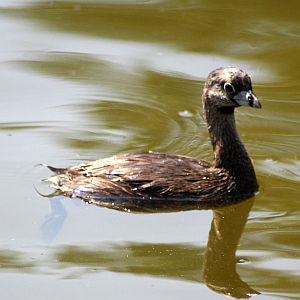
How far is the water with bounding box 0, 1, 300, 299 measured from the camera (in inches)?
259

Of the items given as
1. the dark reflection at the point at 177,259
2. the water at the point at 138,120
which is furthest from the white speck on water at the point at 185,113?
the dark reflection at the point at 177,259

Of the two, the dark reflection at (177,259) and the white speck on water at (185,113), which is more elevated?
the white speck on water at (185,113)

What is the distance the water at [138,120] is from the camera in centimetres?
657

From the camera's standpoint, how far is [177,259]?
21.7ft

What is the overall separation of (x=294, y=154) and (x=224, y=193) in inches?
43.2

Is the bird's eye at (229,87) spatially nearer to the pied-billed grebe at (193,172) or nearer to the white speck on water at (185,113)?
the pied-billed grebe at (193,172)

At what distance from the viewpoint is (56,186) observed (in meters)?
7.86

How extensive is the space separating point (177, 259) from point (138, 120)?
2.94 m

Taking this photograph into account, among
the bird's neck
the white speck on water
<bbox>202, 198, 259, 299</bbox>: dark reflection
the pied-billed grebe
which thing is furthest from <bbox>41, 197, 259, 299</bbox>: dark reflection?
the white speck on water

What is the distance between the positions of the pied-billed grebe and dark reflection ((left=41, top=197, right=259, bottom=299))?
56cm

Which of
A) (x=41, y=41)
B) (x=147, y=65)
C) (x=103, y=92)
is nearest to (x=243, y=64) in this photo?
(x=147, y=65)

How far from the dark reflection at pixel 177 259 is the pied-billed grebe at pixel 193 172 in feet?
1.84

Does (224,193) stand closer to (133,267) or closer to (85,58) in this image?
(133,267)

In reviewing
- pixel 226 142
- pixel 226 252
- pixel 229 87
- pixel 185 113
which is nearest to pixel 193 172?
pixel 226 142
